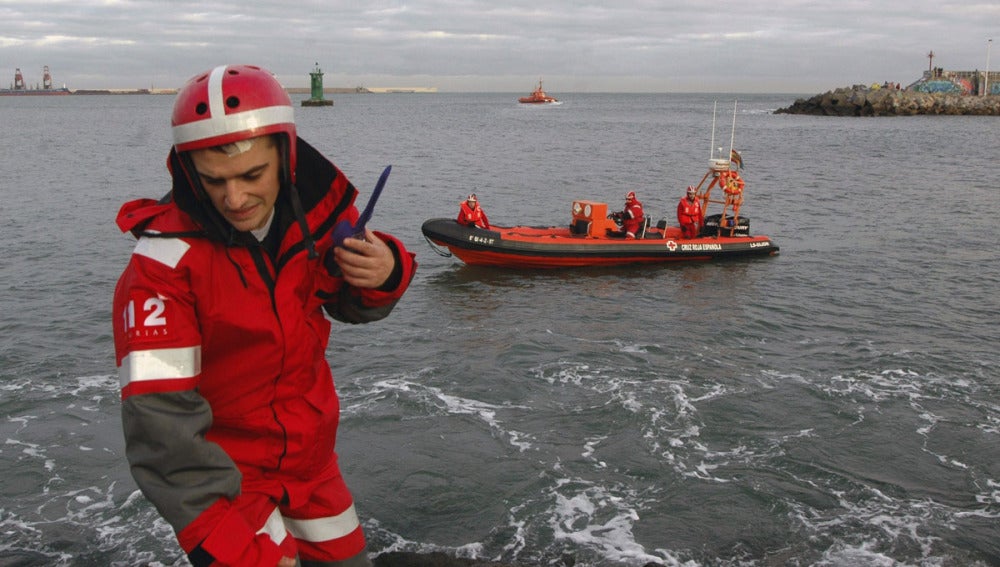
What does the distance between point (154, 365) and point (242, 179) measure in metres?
0.60

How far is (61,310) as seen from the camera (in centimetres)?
1477

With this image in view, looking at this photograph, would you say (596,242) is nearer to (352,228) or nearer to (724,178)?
(724,178)

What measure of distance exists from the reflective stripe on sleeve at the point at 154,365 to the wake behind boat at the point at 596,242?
50.5 ft

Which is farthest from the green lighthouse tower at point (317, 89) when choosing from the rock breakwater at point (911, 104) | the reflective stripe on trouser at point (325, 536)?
the reflective stripe on trouser at point (325, 536)

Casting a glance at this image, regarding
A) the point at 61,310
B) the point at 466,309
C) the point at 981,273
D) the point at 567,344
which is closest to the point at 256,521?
the point at 567,344

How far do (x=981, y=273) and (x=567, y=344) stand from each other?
11017mm

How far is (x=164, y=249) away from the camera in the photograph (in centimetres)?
234

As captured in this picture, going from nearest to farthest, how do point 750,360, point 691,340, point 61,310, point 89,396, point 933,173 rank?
point 89,396, point 750,360, point 691,340, point 61,310, point 933,173

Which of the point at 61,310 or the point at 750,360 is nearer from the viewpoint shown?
the point at 750,360

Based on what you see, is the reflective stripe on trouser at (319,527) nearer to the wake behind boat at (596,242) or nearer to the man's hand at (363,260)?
the man's hand at (363,260)

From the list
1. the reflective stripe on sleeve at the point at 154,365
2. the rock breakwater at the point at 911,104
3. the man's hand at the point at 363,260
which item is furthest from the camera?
the rock breakwater at the point at 911,104

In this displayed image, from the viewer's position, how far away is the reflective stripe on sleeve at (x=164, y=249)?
233 centimetres

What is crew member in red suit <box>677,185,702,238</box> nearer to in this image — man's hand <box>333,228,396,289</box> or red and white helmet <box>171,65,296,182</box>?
man's hand <box>333,228,396,289</box>

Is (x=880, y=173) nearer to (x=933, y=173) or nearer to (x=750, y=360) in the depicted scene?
(x=933, y=173)
